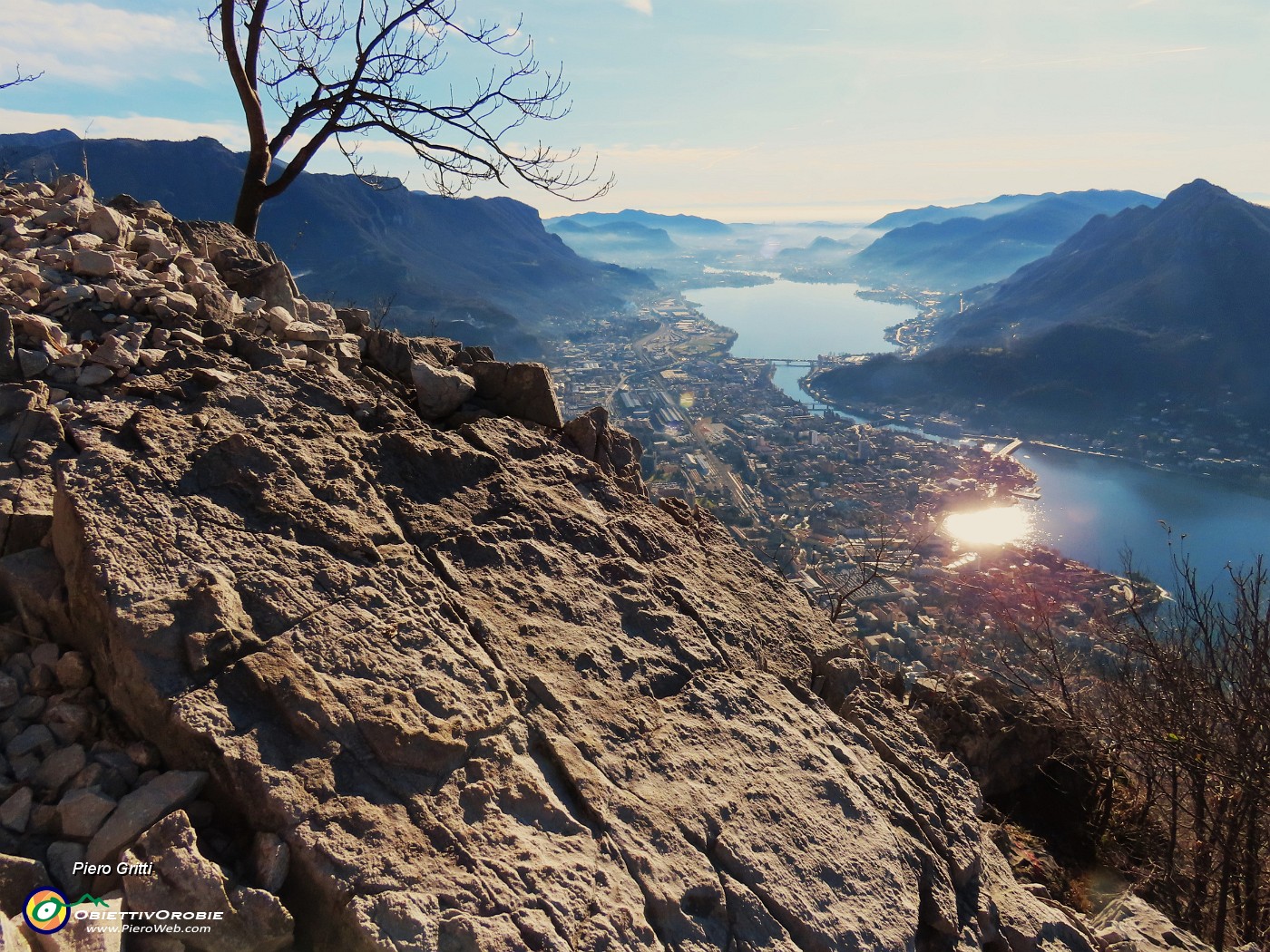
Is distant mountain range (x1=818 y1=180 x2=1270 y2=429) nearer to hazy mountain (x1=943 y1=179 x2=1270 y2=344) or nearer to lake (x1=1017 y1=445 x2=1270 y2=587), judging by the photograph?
hazy mountain (x1=943 y1=179 x2=1270 y2=344)

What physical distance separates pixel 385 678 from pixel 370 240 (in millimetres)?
88777

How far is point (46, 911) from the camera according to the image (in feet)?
7.73

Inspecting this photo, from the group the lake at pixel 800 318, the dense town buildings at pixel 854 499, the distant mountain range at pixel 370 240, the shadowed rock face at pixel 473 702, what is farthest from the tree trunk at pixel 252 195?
the lake at pixel 800 318

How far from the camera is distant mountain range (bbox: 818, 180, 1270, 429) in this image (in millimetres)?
63531

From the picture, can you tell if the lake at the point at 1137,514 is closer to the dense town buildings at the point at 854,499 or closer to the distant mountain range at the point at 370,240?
the dense town buildings at the point at 854,499

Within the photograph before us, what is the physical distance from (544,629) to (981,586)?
2744 cm

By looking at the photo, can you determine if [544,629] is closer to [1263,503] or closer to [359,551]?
[359,551]

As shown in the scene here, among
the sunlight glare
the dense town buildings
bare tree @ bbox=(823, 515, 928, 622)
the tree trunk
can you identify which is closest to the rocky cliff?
the tree trunk

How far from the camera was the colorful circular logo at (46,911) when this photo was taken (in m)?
2.31

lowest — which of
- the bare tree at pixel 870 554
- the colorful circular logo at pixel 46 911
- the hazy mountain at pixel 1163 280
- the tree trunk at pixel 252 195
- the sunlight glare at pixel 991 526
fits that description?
the sunlight glare at pixel 991 526

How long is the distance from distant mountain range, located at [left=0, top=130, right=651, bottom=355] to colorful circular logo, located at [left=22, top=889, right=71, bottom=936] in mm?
48088

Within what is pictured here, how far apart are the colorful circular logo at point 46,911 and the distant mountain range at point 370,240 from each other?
4809 centimetres

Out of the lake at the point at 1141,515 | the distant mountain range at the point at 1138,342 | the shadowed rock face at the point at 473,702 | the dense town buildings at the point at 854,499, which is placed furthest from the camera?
the distant mountain range at the point at 1138,342

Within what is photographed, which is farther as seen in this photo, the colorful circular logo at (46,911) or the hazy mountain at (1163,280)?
the hazy mountain at (1163,280)
